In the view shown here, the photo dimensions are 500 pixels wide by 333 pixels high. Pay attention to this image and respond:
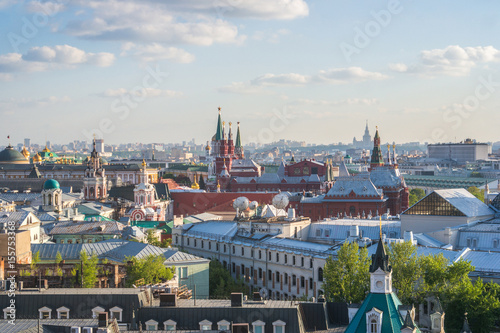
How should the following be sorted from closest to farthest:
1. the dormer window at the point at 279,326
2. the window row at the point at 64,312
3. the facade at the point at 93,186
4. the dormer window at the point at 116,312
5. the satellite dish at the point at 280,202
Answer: the dormer window at the point at 279,326
the window row at the point at 64,312
the dormer window at the point at 116,312
the satellite dish at the point at 280,202
the facade at the point at 93,186

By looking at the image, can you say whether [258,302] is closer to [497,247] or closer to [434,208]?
[497,247]

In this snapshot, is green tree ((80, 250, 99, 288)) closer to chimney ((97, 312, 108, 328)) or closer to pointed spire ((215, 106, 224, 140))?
chimney ((97, 312, 108, 328))

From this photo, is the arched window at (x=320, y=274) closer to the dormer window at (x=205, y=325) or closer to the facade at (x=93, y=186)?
the dormer window at (x=205, y=325)

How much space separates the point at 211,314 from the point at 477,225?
119 ft

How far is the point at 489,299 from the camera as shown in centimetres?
4497

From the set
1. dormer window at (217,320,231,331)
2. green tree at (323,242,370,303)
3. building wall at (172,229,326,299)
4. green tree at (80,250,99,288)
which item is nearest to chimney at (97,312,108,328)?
dormer window at (217,320,231,331)

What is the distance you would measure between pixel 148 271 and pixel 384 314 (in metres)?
21.5

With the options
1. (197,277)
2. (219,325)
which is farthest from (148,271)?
(219,325)

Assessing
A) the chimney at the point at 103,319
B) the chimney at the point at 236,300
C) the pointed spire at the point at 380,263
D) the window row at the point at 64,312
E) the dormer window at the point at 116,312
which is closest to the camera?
the chimney at the point at 103,319

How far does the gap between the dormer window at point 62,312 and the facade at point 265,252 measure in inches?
936

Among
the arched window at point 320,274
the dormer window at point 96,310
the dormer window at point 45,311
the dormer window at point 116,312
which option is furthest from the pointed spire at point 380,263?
the arched window at point 320,274

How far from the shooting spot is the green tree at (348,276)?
48375 mm

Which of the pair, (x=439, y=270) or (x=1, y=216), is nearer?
(x=439, y=270)

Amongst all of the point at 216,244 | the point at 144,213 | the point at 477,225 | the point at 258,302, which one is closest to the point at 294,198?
the point at 144,213
